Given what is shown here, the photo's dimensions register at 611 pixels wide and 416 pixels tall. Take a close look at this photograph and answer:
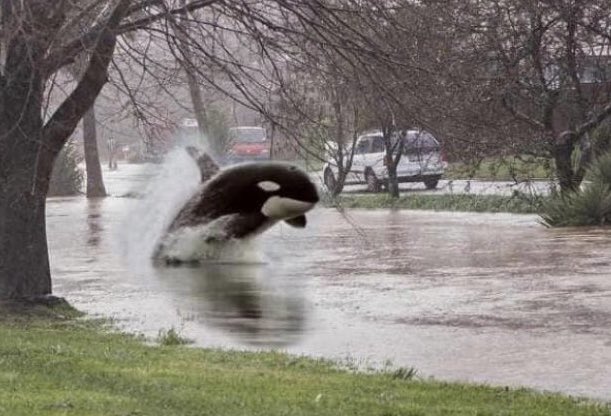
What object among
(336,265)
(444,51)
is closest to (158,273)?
(336,265)

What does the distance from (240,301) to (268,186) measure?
4011mm

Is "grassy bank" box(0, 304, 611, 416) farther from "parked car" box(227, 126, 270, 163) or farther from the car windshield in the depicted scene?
the car windshield

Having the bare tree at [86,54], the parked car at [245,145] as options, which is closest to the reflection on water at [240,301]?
the bare tree at [86,54]

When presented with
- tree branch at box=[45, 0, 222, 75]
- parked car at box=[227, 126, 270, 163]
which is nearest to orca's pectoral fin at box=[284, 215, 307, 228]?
tree branch at box=[45, 0, 222, 75]

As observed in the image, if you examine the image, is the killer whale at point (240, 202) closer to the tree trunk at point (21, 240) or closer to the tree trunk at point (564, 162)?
the tree trunk at point (21, 240)

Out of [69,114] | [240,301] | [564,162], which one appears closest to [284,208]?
[240,301]

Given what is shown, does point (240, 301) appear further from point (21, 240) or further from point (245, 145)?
point (245, 145)

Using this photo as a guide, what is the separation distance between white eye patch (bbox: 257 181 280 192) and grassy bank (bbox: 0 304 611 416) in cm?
731

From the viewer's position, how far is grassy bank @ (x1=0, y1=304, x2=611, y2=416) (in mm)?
7383

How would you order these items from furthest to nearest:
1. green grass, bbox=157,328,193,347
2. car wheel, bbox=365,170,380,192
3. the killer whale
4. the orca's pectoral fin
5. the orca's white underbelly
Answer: car wheel, bbox=365,170,380,192 < the orca's white underbelly < the orca's pectoral fin < the killer whale < green grass, bbox=157,328,193,347

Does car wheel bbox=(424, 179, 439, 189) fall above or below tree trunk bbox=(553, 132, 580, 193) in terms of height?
below

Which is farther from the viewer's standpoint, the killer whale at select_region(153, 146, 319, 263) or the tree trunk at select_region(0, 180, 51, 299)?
the killer whale at select_region(153, 146, 319, 263)

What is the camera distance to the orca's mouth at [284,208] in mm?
17156

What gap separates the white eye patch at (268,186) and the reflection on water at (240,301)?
1074 mm
